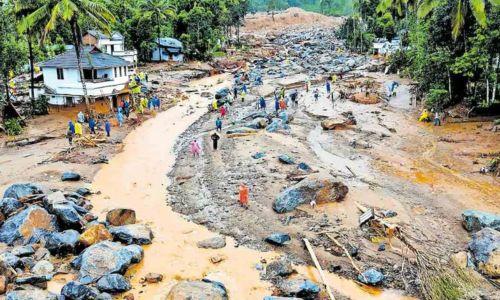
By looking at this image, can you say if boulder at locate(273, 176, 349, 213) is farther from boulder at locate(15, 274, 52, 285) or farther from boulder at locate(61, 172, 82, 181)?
boulder at locate(61, 172, 82, 181)

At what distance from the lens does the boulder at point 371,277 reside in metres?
14.5

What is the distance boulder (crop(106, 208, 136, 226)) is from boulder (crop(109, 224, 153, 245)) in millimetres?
673

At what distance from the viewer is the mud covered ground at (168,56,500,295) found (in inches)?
658

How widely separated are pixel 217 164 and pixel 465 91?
2279 cm

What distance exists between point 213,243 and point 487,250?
9480 millimetres

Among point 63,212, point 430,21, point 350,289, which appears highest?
point 430,21

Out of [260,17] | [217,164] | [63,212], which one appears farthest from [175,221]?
[260,17]

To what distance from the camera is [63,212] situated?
18.0 metres

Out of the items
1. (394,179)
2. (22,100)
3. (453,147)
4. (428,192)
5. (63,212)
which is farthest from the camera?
(22,100)

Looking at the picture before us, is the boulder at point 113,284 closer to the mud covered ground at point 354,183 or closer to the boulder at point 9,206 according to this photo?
the mud covered ground at point 354,183

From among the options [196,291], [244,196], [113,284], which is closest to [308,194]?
[244,196]

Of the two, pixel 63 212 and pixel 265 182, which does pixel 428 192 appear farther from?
pixel 63 212

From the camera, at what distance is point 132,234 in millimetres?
17391

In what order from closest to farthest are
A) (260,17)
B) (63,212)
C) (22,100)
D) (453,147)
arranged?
(63,212) < (453,147) < (22,100) < (260,17)
